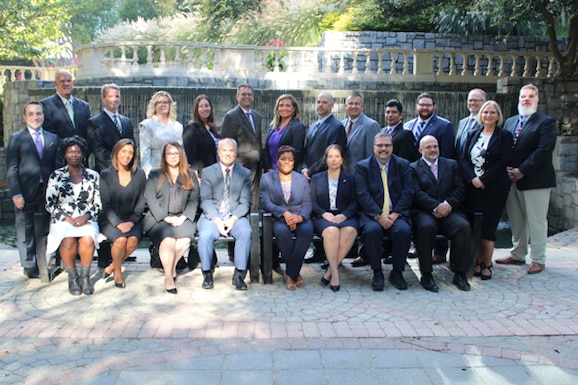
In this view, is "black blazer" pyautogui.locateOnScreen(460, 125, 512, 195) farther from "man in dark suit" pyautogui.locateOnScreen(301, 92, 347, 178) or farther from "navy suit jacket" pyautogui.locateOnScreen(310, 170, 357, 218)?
"man in dark suit" pyautogui.locateOnScreen(301, 92, 347, 178)

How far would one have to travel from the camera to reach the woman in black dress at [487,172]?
5.30m

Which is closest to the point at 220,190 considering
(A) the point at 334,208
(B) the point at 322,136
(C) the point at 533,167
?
(A) the point at 334,208

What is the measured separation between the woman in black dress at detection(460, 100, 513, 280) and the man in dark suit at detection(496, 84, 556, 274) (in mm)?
279

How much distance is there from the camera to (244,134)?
598 centimetres

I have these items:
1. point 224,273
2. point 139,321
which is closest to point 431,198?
point 224,273

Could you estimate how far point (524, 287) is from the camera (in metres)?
5.14

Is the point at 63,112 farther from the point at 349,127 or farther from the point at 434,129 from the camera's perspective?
the point at 434,129

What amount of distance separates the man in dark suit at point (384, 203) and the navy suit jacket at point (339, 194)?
0.07 metres

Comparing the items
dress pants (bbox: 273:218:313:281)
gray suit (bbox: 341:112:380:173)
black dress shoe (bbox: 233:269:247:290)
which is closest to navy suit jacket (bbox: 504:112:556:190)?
gray suit (bbox: 341:112:380:173)

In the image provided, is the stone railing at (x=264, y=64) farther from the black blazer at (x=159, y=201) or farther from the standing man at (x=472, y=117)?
the black blazer at (x=159, y=201)

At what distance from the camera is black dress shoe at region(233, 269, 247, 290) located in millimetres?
4961

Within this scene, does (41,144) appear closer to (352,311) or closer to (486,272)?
(352,311)

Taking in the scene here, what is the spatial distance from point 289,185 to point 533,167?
8.24 feet

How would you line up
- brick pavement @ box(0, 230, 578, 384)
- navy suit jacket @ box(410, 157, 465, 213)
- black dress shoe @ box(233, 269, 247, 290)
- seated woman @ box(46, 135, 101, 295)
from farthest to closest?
navy suit jacket @ box(410, 157, 465, 213) → black dress shoe @ box(233, 269, 247, 290) → seated woman @ box(46, 135, 101, 295) → brick pavement @ box(0, 230, 578, 384)
